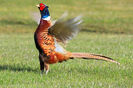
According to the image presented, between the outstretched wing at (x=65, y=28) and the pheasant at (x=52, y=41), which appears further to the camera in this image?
the pheasant at (x=52, y=41)

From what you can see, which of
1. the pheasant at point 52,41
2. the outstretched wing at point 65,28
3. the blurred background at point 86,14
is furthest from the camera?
the blurred background at point 86,14

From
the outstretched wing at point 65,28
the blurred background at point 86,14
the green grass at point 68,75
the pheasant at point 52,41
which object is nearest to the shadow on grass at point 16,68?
the green grass at point 68,75

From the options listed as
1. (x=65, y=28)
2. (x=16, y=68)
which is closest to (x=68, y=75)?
(x=65, y=28)

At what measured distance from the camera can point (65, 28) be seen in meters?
6.54

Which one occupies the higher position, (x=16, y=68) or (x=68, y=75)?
(x=68, y=75)

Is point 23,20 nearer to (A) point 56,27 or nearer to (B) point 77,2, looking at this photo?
(B) point 77,2

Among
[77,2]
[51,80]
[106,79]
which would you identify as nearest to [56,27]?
[51,80]

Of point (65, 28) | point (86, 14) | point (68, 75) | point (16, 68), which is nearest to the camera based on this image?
point (65, 28)

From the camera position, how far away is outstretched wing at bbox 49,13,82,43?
21.0 feet

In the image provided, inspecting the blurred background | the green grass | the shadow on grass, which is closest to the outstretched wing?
the green grass

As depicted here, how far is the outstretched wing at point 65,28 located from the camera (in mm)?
6402

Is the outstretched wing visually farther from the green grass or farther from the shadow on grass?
the shadow on grass

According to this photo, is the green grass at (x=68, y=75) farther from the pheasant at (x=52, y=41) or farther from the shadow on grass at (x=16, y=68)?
the pheasant at (x=52, y=41)

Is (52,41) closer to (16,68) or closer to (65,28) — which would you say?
(65,28)
